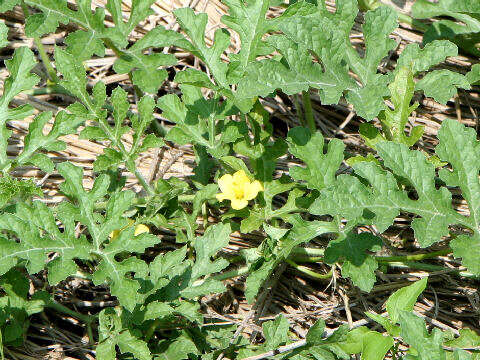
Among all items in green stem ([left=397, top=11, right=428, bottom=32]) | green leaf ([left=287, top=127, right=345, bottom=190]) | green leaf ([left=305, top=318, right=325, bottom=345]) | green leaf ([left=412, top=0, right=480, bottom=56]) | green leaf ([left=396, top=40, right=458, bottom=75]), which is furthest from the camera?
green stem ([left=397, top=11, right=428, bottom=32])

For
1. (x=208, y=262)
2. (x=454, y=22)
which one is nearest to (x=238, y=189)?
(x=208, y=262)

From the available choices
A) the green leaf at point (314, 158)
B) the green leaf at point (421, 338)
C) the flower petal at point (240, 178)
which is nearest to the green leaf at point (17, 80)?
the flower petal at point (240, 178)

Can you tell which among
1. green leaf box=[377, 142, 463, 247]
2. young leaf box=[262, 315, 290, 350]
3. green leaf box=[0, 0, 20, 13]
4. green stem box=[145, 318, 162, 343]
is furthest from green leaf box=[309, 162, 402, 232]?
green leaf box=[0, 0, 20, 13]

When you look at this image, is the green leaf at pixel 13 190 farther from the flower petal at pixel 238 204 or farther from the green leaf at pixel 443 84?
the green leaf at pixel 443 84

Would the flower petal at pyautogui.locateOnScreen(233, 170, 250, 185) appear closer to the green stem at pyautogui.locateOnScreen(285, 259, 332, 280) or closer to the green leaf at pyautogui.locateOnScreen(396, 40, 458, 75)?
the green stem at pyautogui.locateOnScreen(285, 259, 332, 280)

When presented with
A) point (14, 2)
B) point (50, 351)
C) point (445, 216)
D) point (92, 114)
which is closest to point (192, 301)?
point (50, 351)

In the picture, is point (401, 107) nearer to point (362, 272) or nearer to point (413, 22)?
point (362, 272)
